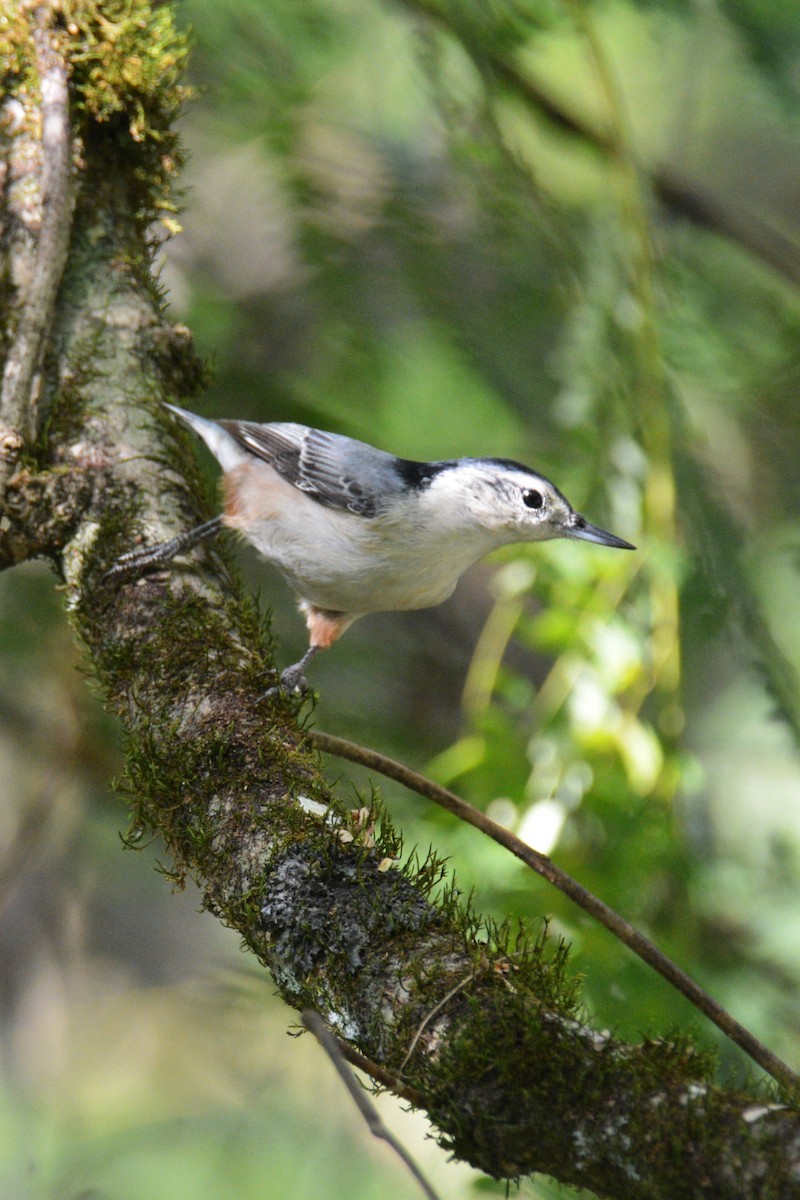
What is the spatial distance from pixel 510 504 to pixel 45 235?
1.29 metres

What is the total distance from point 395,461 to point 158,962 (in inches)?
141

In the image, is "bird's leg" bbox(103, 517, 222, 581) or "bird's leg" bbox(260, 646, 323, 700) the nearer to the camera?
"bird's leg" bbox(103, 517, 222, 581)

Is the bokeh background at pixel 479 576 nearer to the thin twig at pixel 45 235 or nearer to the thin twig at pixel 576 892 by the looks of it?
the thin twig at pixel 576 892

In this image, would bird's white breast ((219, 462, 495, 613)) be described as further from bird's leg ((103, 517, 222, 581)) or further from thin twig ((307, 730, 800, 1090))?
thin twig ((307, 730, 800, 1090))

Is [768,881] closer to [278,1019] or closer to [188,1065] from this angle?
[278,1019]

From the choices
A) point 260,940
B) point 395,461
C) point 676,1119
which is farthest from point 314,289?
point 676,1119

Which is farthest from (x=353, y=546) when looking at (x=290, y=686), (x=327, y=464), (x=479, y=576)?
(x=479, y=576)

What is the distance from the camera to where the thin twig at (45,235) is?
7.50ft

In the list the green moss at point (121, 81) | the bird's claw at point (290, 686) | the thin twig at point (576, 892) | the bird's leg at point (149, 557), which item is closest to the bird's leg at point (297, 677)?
the bird's claw at point (290, 686)

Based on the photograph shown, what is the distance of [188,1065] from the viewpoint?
466cm

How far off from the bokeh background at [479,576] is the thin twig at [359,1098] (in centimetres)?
90

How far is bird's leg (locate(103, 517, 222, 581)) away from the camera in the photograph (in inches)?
87.6

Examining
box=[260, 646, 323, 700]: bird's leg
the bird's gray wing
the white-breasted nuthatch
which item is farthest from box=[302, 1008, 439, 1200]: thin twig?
the bird's gray wing

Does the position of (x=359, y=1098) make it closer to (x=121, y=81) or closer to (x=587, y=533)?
(x=587, y=533)
